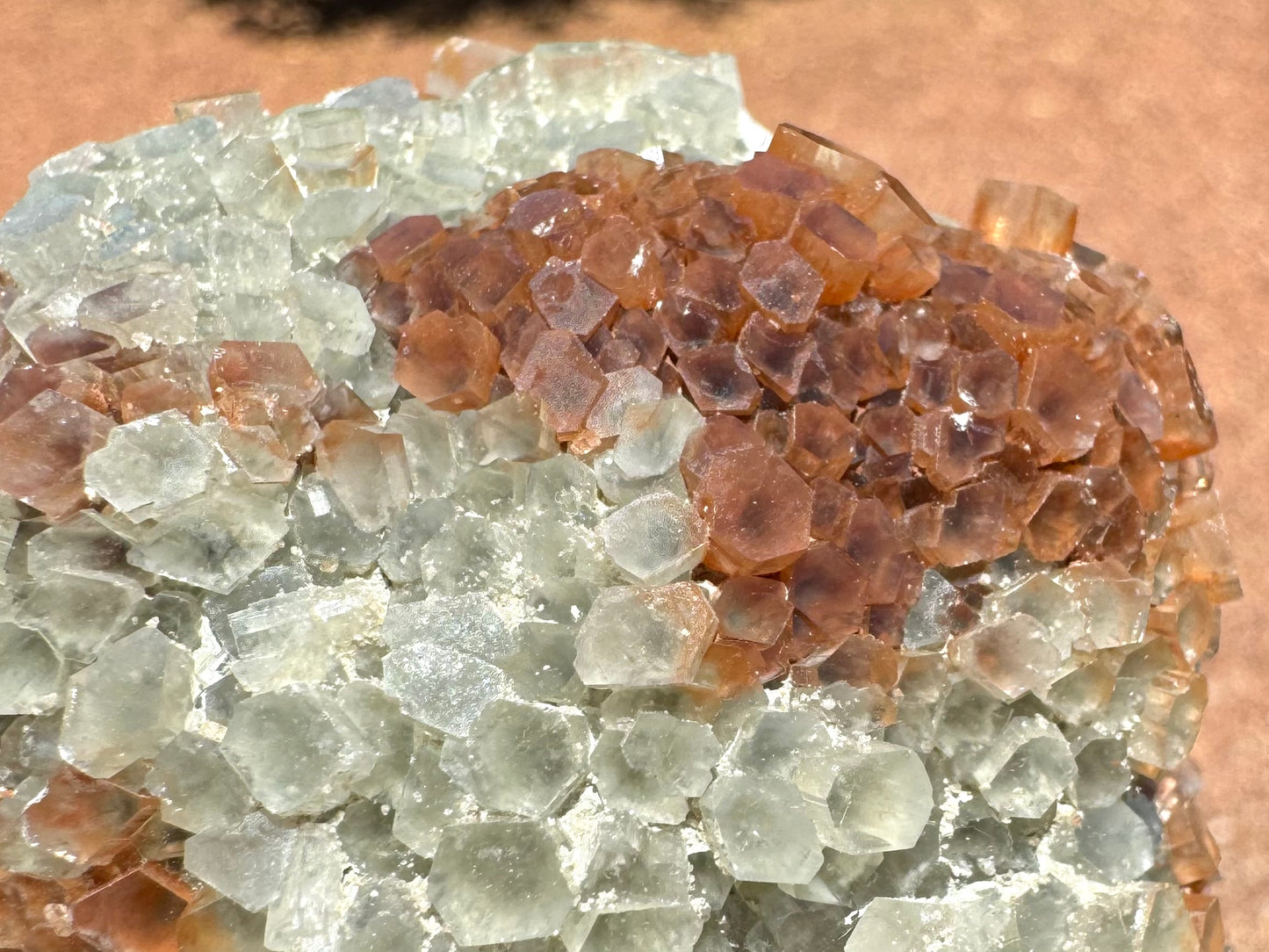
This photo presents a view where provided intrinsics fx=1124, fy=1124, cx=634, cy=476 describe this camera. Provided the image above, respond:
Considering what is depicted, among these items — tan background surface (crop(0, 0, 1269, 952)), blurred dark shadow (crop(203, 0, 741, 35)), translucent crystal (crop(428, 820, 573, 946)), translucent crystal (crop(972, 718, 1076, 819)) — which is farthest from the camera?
blurred dark shadow (crop(203, 0, 741, 35))

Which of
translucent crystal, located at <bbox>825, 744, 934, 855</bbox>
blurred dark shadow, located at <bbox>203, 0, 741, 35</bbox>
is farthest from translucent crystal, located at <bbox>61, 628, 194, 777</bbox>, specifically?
blurred dark shadow, located at <bbox>203, 0, 741, 35</bbox>

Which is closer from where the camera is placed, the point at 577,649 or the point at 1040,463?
the point at 577,649

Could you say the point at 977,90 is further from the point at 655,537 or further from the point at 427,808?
the point at 427,808

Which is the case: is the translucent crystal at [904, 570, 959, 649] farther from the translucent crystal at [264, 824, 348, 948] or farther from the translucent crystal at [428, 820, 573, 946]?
the translucent crystal at [264, 824, 348, 948]

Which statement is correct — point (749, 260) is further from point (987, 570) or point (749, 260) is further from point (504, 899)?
point (504, 899)

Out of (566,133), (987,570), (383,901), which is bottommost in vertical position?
(383,901)

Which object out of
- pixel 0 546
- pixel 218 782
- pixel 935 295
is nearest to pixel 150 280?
pixel 0 546

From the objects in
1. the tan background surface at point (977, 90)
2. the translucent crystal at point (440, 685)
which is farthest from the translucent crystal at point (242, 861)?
the tan background surface at point (977, 90)

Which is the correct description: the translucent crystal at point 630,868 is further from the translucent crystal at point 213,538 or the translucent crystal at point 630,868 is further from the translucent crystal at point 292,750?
the translucent crystal at point 213,538
